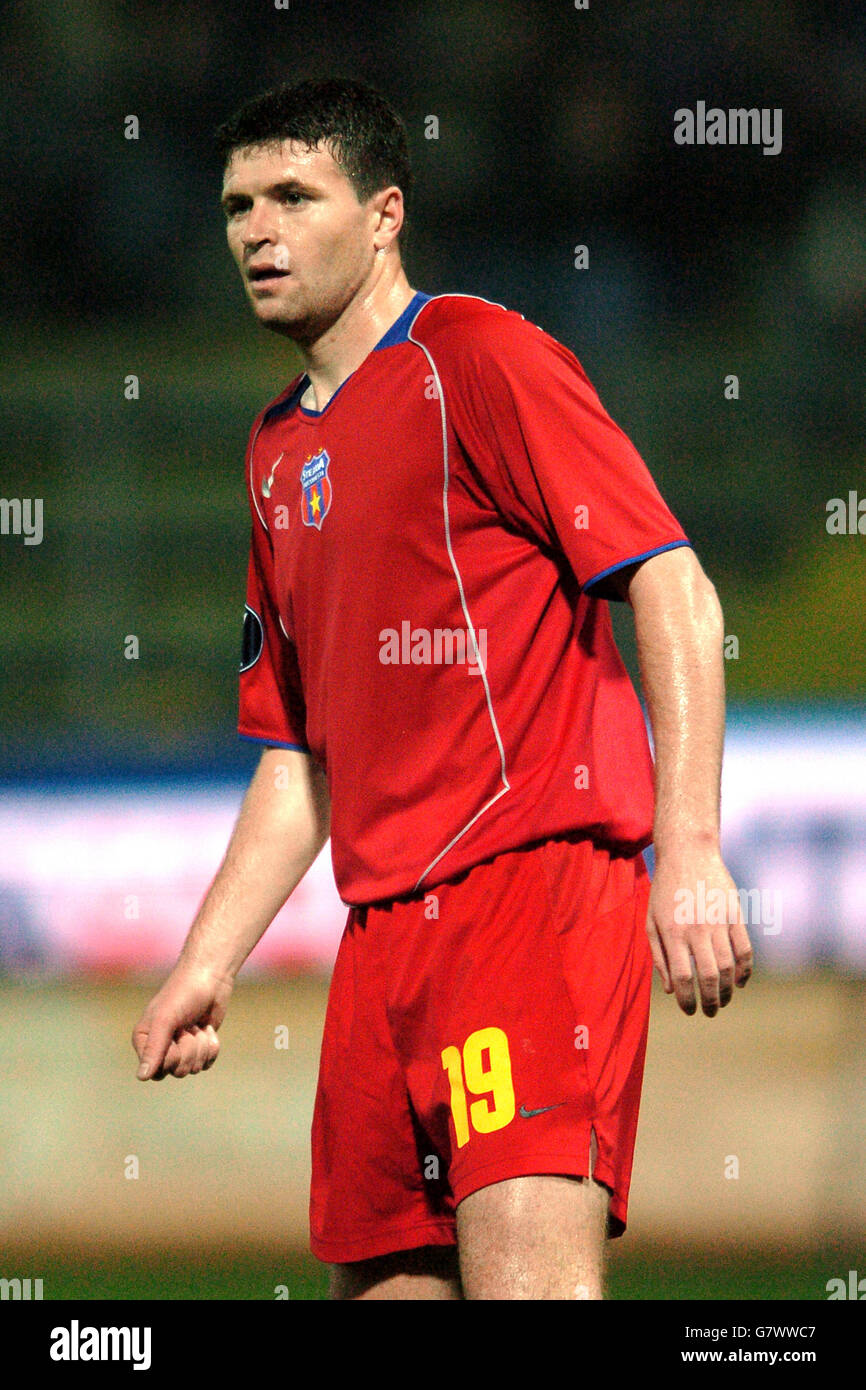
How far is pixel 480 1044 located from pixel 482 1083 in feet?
0.14

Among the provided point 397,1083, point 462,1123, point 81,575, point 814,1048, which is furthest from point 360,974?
point 81,575

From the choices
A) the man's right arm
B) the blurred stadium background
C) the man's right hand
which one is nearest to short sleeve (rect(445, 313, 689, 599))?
the man's right arm

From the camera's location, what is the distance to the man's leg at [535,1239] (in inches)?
65.7

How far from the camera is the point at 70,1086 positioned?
4.22 m

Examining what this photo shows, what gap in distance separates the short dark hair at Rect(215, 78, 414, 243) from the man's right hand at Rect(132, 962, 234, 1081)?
102 cm

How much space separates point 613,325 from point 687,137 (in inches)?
27.0

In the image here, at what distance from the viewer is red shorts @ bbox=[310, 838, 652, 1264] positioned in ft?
5.78

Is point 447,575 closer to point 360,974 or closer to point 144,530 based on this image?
point 360,974

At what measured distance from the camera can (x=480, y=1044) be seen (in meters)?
1.80

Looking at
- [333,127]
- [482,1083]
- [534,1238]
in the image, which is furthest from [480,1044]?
[333,127]

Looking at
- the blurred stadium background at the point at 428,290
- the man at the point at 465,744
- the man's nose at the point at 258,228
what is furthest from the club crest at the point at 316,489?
the blurred stadium background at the point at 428,290

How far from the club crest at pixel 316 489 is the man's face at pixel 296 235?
0.17 meters

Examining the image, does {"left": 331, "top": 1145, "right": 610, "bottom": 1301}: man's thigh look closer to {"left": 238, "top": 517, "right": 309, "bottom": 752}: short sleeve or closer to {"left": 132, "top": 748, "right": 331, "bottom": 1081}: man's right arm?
{"left": 132, "top": 748, "right": 331, "bottom": 1081}: man's right arm

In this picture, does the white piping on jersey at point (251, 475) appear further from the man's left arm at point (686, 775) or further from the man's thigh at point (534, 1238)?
the man's thigh at point (534, 1238)
